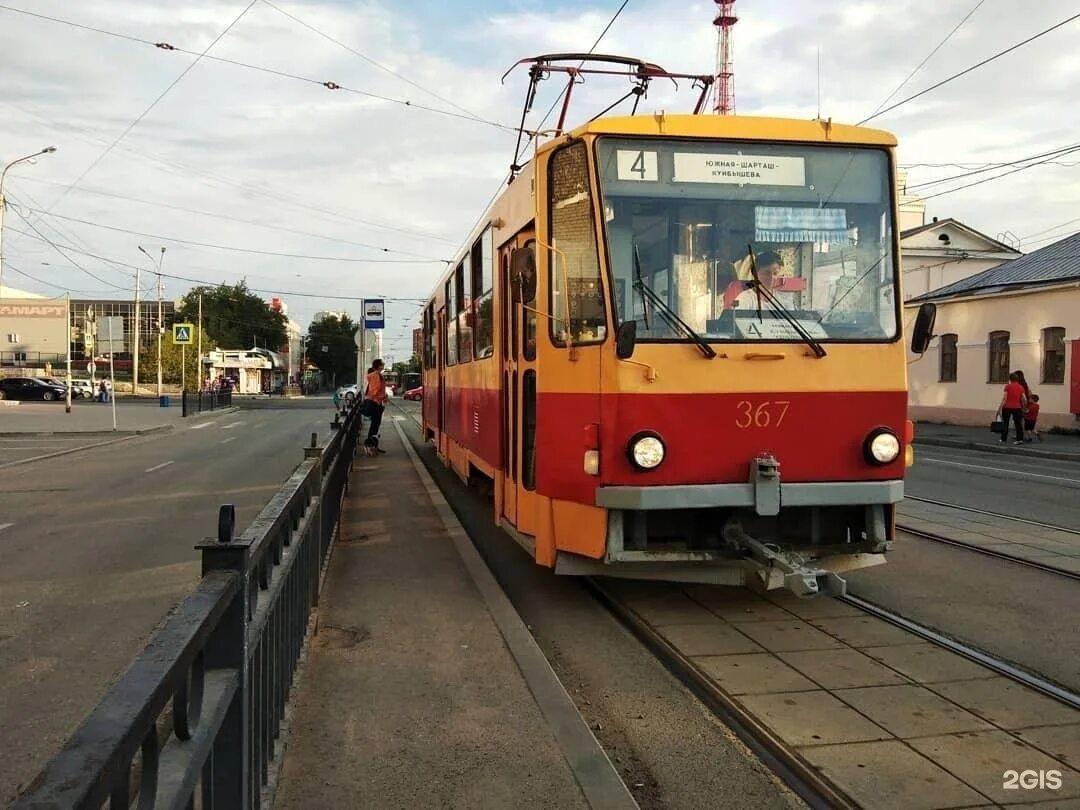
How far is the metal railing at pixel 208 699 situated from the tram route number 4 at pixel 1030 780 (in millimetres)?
2916

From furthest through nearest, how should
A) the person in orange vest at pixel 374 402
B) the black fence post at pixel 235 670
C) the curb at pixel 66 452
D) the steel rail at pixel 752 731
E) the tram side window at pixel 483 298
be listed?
the person in orange vest at pixel 374 402, the curb at pixel 66 452, the tram side window at pixel 483 298, the steel rail at pixel 752 731, the black fence post at pixel 235 670

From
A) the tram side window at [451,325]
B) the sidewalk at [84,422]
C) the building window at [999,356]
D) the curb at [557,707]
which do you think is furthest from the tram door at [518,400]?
the building window at [999,356]

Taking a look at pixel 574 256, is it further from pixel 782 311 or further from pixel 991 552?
pixel 991 552

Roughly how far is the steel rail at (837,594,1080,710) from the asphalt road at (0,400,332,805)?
4.80m

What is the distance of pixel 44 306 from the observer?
77.4 meters

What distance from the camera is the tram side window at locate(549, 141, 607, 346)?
19.0 feet

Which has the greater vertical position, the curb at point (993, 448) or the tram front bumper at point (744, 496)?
the tram front bumper at point (744, 496)

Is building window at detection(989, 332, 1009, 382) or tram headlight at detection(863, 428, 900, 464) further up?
building window at detection(989, 332, 1009, 382)

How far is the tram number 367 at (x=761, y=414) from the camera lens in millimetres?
5719

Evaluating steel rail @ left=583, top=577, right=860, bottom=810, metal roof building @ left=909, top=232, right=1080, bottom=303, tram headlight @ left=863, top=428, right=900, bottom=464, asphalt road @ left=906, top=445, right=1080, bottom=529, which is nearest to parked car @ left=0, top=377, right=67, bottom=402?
metal roof building @ left=909, top=232, right=1080, bottom=303

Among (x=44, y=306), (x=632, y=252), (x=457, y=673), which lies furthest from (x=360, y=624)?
(x=44, y=306)

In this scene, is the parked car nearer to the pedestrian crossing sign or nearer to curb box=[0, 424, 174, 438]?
the pedestrian crossing sign

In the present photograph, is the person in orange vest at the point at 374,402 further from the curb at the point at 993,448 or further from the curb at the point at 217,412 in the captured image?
the curb at the point at 217,412

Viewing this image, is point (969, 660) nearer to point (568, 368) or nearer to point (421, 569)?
point (568, 368)
